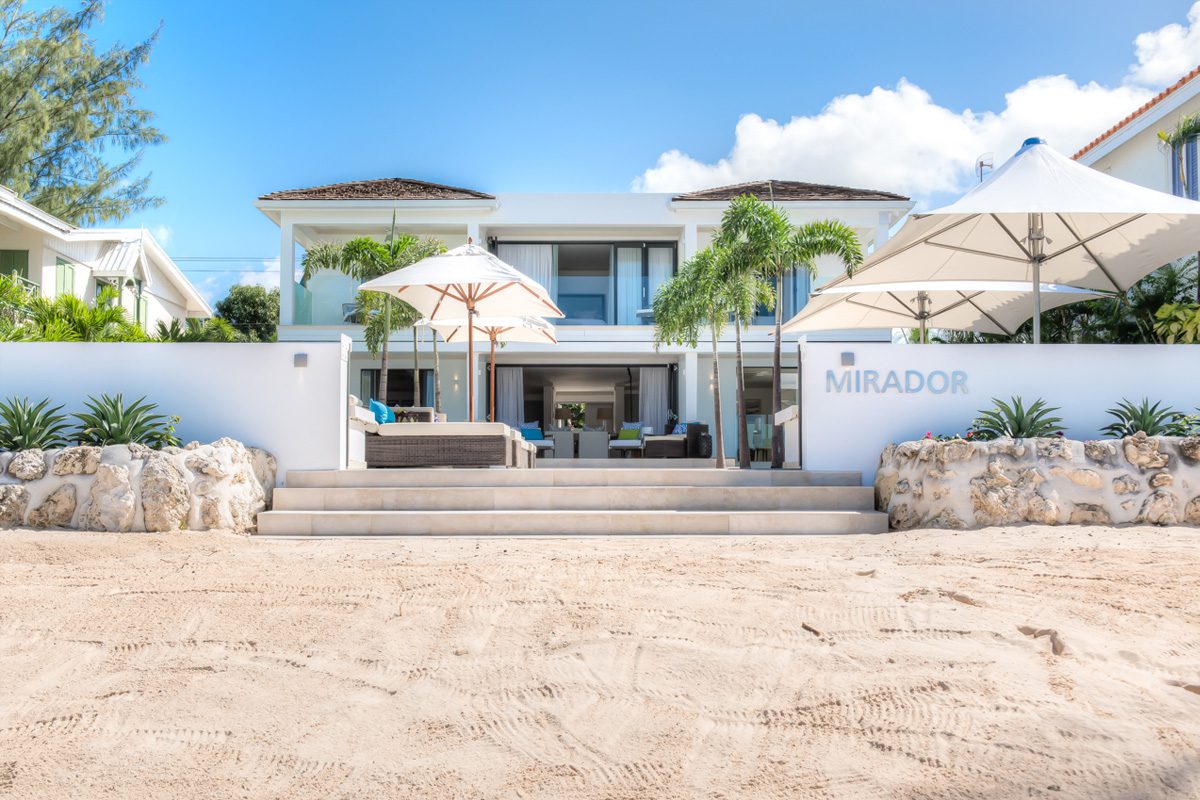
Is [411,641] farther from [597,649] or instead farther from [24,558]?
[24,558]

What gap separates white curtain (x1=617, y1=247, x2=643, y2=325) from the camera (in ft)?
61.9

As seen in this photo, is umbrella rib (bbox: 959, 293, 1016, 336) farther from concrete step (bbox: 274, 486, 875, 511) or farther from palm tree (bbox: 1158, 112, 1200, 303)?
concrete step (bbox: 274, 486, 875, 511)

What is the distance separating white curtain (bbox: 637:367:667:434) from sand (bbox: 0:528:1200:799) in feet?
49.1

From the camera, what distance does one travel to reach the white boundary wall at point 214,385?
7.19 metres

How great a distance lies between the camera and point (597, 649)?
3199 millimetres

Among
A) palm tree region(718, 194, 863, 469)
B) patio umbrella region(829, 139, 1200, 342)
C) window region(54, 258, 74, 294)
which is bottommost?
patio umbrella region(829, 139, 1200, 342)

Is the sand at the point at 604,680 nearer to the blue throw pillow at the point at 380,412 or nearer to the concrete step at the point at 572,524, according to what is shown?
the concrete step at the point at 572,524

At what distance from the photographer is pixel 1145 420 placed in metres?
6.94

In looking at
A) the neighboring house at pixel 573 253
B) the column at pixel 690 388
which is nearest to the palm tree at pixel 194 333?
the neighboring house at pixel 573 253

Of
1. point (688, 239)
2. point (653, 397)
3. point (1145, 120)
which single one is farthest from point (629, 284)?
point (1145, 120)

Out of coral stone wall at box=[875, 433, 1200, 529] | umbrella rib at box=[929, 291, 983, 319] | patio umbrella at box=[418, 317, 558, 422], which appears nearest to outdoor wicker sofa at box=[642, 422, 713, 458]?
patio umbrella at box=[418, 317, 558, 422]

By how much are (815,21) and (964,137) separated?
35.8 feet

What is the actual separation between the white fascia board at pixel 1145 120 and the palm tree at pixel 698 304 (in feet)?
23.6

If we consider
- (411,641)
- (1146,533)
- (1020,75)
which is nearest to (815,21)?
(1020,75)
